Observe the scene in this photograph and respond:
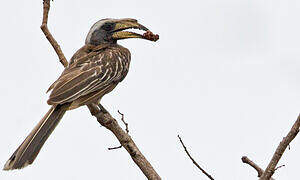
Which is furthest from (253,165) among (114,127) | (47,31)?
(47,31)

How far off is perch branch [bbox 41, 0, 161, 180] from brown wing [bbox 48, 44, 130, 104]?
0.23 m

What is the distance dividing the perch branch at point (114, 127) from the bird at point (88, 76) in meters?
0.15

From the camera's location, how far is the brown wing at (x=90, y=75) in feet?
18.0

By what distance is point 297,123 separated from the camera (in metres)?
3.92

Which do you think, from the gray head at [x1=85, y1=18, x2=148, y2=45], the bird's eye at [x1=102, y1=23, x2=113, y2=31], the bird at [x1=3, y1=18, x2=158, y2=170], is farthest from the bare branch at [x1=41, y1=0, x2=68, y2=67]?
the bird's eye at [x1=102, y1=23, x2=113, y2=31]

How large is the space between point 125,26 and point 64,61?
1.07 metres

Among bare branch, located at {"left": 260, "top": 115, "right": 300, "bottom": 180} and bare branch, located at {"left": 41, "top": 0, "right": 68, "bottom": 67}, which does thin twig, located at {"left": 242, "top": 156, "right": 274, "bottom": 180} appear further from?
bare branch, located at {"left": 41, "top": 0, "right": 68, "bottom": 67}

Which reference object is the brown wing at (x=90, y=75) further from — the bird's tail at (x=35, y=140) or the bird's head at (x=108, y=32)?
the bird's head at (x=108, y=32)

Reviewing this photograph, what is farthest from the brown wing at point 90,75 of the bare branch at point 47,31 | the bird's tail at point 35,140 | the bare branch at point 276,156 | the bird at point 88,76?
the bare branch at point 276,156

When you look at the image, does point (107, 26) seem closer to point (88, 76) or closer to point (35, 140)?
point (88, 76)

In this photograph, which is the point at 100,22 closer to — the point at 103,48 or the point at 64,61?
the point at 103,48

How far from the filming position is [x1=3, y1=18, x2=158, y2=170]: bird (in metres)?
5.12

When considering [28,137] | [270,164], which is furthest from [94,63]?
[270,164]

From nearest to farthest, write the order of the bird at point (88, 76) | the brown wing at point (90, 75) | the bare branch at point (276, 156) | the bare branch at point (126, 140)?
the bare branch at point (276, 156)
the bare branch at point (126, 140)
the bird at point (88, 76)
the brown wing at point (90, 75)
